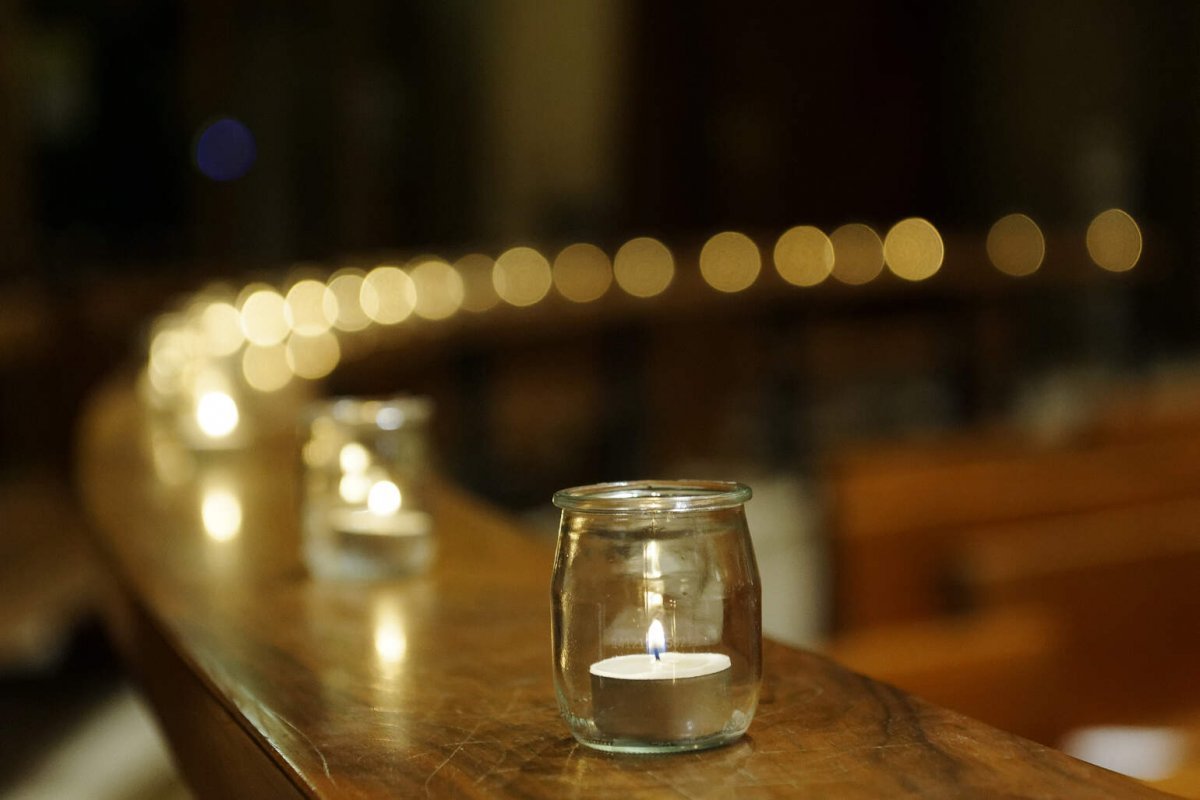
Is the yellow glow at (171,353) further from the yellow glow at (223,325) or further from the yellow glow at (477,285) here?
the yellow glow at (477,285)

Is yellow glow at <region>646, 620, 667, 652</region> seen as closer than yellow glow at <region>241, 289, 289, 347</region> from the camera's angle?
Yes

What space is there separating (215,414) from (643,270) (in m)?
4.84

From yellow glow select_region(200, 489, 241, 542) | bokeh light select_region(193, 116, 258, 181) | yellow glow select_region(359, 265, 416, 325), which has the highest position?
bokeh light select_region(193, 116, 258, 181)

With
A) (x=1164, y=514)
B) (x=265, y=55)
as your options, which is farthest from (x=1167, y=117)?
(x=1164, y=514)

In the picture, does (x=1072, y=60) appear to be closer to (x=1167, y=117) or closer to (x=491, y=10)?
(x=1167, y=117)

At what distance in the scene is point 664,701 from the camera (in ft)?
2.57

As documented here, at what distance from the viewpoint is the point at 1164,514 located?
2.97 meters

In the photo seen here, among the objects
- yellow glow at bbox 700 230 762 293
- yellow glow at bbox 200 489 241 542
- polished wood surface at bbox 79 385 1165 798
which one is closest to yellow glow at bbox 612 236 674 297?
yellow glow at bbox 700 230 762 293

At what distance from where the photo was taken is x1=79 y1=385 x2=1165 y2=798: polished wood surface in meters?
0.74

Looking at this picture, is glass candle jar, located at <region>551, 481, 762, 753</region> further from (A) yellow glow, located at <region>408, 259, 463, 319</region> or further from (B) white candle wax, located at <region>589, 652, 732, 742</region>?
(A) yellow glow, located at <region>408, 259, 463, 319</region>

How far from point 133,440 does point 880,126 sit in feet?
36.4

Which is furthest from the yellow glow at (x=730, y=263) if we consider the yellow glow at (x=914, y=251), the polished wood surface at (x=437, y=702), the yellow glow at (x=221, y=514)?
the polished wood surface at (x=437, y=702)

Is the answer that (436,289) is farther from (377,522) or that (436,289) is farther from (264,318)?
(377,522)

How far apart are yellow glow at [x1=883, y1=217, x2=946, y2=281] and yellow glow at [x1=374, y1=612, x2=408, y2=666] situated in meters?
6.41
